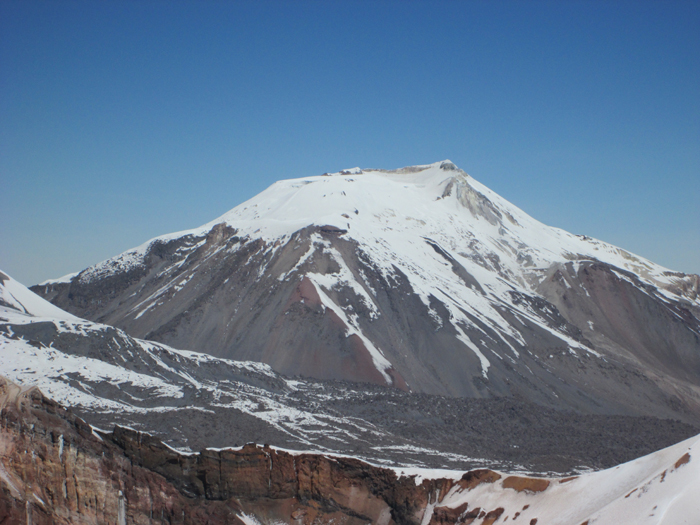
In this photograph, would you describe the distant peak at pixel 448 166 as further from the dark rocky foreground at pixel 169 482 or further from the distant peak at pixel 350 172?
the dark rocky foreground at pixel 169 482

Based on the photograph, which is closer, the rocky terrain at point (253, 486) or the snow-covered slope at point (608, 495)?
the snow-covered slope at point (608, 495)

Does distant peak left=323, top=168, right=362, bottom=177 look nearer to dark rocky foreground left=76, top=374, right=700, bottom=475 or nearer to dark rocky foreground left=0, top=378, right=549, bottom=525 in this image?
dark rocky foreground left=76, top=374, right=700, bottom=475

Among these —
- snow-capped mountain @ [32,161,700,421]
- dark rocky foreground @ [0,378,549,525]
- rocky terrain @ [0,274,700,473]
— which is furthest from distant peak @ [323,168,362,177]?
dark rocky foreground @ [0,378,549,525]

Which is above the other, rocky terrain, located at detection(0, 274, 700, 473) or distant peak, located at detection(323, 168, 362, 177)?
distant peak, located at detection(323, 168, 362, 177)

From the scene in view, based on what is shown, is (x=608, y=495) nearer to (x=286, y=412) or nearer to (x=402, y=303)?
(x=286, y=412)

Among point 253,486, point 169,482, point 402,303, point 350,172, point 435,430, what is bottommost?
point 435,430

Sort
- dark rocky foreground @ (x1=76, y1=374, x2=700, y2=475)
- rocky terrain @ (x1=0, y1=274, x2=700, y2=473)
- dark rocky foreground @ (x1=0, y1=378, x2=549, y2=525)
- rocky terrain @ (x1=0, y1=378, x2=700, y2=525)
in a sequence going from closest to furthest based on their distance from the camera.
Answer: rocky terrain @ (x1=0, y1=378, x2=700, y2=525), dark rocky foreground @ (x1=0, y1=378, x2=549, y2=525), dark rocky foreground @ (x1=76, y1=374, x2=700, y2=475), rocky terrain @ (x1=0, y1=274, x2=700, y2=473)

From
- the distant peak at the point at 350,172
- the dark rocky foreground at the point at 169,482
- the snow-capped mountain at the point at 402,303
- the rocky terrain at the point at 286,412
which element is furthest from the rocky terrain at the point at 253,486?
the distant peak at the point at 350,172

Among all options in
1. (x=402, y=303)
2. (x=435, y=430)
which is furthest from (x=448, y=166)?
(x=435, y=430)
